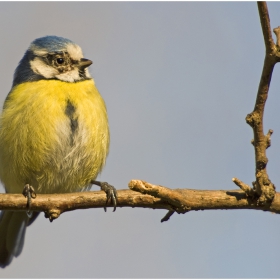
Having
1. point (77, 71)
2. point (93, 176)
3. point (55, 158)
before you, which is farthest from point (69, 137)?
point (77, 71)

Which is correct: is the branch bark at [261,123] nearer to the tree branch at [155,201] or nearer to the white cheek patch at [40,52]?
the tree branch at [155,201]

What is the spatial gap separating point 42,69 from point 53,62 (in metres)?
0.16

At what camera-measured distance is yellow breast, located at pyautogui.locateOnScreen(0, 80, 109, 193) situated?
4.66m

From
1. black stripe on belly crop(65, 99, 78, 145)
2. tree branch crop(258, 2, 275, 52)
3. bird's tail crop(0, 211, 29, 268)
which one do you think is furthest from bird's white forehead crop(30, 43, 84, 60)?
tree branch crop(258, 2, 275, 52)

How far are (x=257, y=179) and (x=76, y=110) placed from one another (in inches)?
84.1

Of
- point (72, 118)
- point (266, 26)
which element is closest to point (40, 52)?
point (72, 118)

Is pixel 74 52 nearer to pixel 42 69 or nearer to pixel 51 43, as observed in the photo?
pixel 51 43

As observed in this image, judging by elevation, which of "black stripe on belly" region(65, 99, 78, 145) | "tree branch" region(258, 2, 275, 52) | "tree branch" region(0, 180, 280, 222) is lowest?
"tree branch" region(0, 180, 280, 222)

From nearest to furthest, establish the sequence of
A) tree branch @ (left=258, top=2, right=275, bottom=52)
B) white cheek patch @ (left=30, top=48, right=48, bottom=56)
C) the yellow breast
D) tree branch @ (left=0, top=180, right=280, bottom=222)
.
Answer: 1. tree branch @ (left=258, top=2, right=275, bottom=52)
2. tree branch @ (left=0, top=180, right=280, bottom=222)
3. the yellow breast
4. white cheek patch @ (left=30, top=48, right=48, bottom=56)

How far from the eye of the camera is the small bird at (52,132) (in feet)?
15.3

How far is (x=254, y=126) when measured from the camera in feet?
10.3

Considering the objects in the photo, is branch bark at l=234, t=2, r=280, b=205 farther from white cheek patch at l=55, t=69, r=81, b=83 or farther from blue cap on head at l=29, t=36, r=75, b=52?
blue cap on head at l=29, t=36, r=75, b=52

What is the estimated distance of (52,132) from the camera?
183 inches

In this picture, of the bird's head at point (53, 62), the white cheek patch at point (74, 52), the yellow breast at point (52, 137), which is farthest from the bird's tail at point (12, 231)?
the white cheek patch at point (74, 52)
